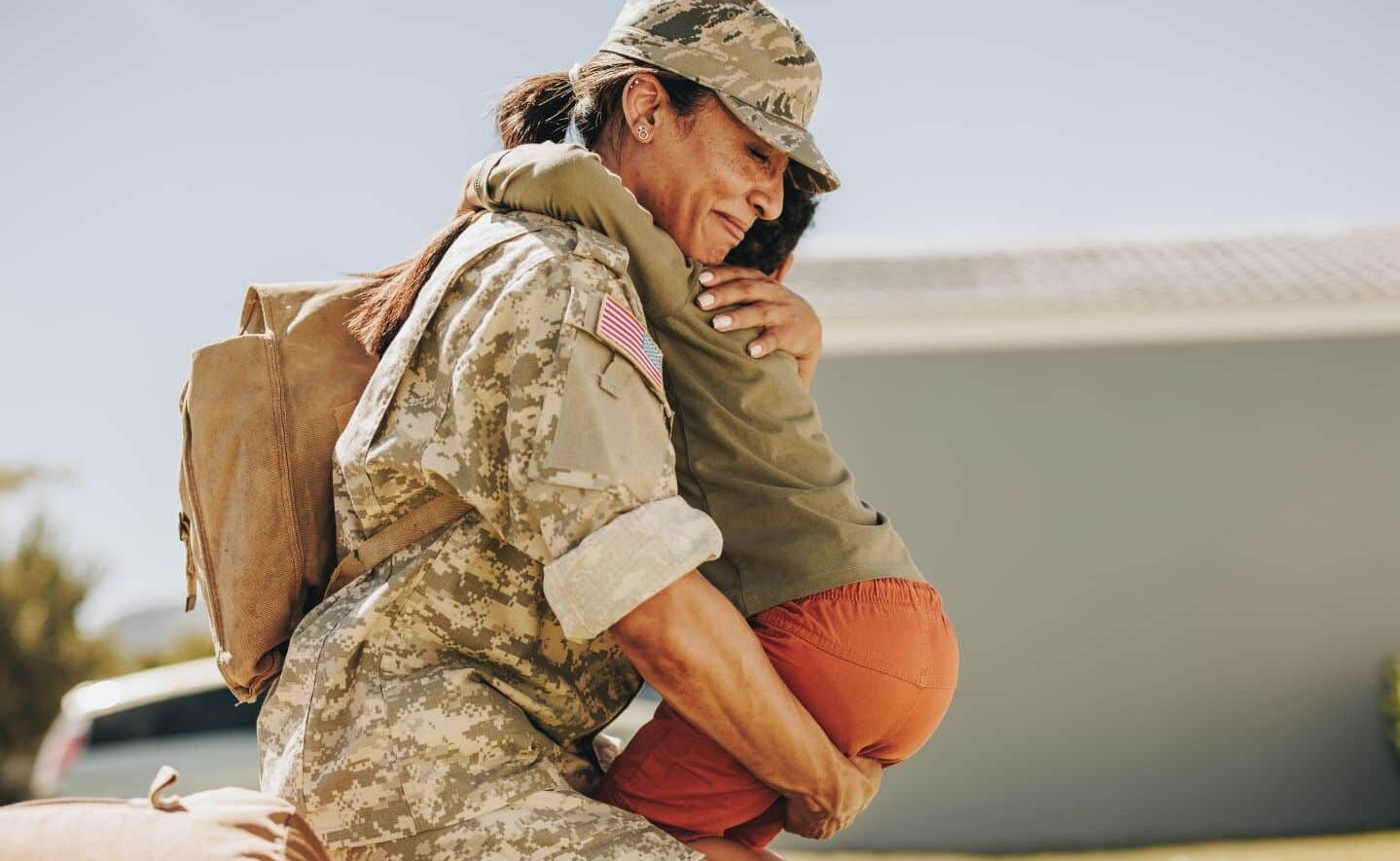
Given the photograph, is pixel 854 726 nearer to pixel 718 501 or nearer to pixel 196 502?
pixel 718 501

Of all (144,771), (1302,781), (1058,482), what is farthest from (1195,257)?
(144,771)

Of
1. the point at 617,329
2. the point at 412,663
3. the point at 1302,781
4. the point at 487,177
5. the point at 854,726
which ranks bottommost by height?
the point at 1302,781

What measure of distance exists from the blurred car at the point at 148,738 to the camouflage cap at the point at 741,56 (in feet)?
21.7

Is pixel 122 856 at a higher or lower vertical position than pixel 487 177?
lower

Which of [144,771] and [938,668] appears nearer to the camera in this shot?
Answer: [938,668]

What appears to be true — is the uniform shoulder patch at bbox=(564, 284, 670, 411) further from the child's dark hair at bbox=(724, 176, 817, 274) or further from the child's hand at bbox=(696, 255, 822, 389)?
the child's dark hair at bbox=(724, 176, 817, 274)

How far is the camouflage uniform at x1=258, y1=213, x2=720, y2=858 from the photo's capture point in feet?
5.57

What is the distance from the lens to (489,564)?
1.90m

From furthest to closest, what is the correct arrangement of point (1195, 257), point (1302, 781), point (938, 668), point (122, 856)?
point (1195, 257) < point (1302, 781) < point (938, 668) < point (122, 856)

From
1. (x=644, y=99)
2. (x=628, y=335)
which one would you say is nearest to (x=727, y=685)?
(x=628, y=335)

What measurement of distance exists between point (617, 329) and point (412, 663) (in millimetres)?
536

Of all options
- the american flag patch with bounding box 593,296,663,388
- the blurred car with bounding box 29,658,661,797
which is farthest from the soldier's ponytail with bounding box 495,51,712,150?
the blurred car with bounding box 29,658,661,797

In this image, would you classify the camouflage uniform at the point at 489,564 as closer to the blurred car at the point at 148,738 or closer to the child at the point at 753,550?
the child at the point at 753,550

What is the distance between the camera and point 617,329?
175 cm
